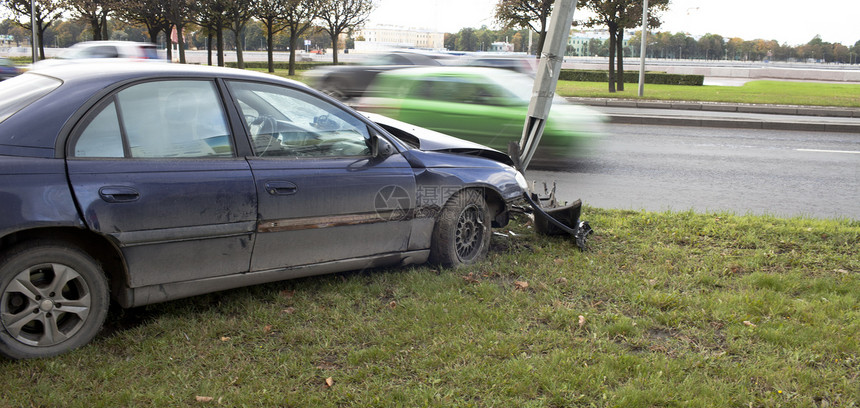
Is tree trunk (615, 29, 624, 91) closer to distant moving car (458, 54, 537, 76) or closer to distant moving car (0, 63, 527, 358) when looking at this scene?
distant moving car (458, 54, 537, 76)

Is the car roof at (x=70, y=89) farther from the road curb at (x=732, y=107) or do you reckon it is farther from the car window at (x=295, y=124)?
the road curb at (x=732, y=107)

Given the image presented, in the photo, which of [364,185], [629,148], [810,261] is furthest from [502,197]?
[629,148]

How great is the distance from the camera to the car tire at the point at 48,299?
10.6ft

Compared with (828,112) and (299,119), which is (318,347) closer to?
(299,119)

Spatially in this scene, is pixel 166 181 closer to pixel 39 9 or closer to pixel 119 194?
pixel 119 194

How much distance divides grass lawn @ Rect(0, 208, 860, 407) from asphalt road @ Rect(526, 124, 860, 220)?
2.62 metres

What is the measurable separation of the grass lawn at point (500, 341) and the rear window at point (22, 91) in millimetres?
1240

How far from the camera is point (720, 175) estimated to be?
974 centimetres

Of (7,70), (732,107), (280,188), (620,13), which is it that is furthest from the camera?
(620,13)

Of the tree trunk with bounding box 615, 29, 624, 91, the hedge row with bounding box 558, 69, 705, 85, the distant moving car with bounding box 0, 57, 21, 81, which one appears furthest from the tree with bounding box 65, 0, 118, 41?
the tree trunk with bounding box 615, 29, 624, 91

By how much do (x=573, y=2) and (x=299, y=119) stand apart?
3553mm

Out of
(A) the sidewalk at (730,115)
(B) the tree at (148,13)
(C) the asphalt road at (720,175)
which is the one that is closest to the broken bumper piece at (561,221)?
(C) the asphalt road at (720,175)

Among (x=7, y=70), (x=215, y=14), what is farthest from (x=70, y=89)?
(x=215, y=14)

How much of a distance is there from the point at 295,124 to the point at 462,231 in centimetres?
145
